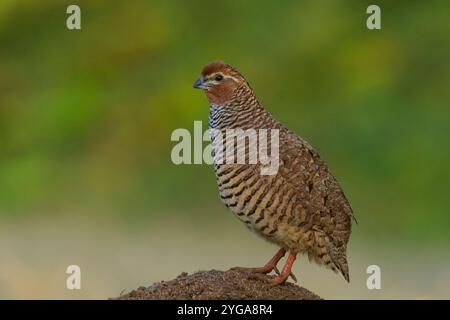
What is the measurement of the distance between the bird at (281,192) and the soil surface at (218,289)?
10 centimetres

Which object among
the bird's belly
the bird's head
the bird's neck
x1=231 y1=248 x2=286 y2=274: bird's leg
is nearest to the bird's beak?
the bird's head

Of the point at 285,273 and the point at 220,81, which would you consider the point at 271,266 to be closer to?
the point at 285,273

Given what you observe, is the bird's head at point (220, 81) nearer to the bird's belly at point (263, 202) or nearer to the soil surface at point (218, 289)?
the bird's belly at point (263, 202)

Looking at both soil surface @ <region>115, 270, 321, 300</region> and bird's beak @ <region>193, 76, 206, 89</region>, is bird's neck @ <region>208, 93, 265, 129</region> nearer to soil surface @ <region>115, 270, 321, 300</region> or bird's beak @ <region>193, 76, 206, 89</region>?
bird's beak @ <region>193, 76, 206, 89</region>

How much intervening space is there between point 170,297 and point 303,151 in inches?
53.6

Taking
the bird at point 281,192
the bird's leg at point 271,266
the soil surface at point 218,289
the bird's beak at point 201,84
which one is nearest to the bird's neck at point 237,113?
the bird at point 281,192

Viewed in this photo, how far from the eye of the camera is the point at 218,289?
5.17 metres

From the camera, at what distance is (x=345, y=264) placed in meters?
5.48

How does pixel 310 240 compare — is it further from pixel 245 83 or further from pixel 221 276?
pixel 245 83

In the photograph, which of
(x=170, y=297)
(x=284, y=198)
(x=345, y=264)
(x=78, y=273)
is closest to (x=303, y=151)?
(x=284, y=198)

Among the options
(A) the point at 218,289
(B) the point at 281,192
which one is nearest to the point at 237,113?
(B) the point at 281,192

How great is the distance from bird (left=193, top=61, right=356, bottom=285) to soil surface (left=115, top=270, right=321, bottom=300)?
0.10 meters

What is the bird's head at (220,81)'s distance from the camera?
5.59 m

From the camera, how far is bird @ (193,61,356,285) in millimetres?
5312
